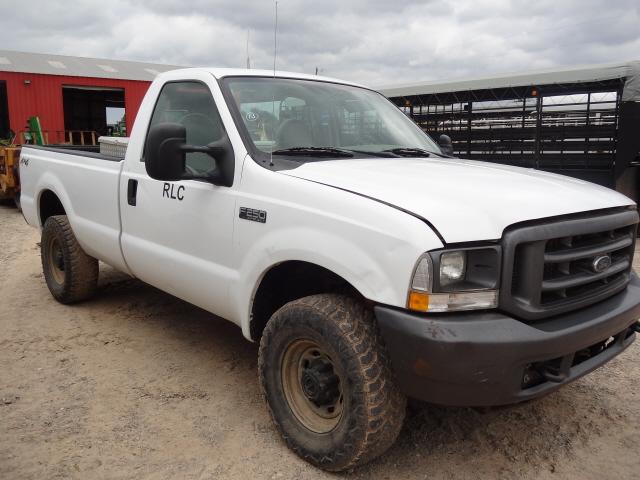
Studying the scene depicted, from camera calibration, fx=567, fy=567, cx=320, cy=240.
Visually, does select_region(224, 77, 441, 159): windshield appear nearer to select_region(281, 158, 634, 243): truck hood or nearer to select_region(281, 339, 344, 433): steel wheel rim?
select_region(281, 158, 634, 243): truck hood

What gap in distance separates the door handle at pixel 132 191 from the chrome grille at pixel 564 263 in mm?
2548

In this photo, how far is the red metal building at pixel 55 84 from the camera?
2042 centimetres

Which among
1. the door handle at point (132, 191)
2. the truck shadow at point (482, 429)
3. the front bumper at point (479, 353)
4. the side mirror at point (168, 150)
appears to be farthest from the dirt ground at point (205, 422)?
the side mirror at point (168, 150)

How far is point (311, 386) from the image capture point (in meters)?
2.70

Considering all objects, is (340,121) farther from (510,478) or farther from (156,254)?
(510,478)

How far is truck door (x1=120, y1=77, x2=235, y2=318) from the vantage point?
3.18 metres

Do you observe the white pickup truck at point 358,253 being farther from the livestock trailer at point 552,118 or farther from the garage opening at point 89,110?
the garage opening at point 89,110

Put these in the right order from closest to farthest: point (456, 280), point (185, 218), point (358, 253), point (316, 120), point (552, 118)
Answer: point (456, 280) → point (358, 253) → point (185, 218) → point (316, 120) → point (552, 118)

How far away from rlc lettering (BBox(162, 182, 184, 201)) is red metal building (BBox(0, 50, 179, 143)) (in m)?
17.1

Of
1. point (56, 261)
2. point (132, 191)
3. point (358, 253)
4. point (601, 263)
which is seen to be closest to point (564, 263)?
point (601, 263)

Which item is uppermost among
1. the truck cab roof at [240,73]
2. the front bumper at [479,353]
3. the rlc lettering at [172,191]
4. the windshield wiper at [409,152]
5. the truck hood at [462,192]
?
the truck cab roof at [240,73]

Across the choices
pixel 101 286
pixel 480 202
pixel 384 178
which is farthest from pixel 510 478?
pixel 101 286

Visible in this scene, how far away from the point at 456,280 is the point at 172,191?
1925 mm

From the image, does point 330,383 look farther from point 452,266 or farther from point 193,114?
point 193,114
